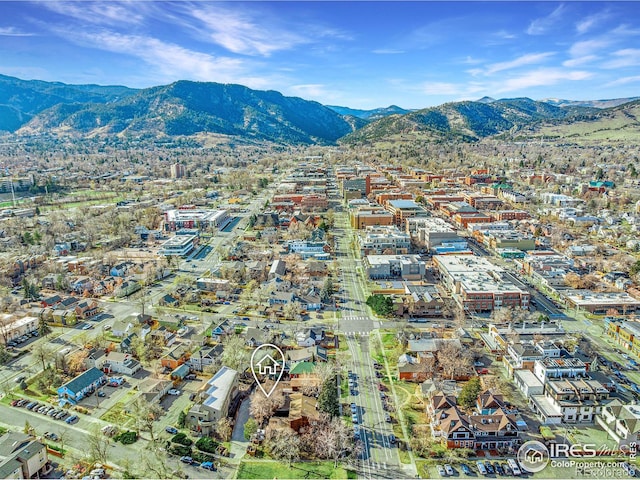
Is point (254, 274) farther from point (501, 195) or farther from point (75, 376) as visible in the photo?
point (501, 195)

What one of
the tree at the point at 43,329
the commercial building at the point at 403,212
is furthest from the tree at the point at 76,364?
the commercial building at the point at 403,212

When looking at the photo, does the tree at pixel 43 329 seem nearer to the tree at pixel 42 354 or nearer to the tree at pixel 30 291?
the tree at pixel 42 354

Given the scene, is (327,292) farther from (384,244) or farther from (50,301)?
(50,301)

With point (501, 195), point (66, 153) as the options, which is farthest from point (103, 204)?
point (66, 153)

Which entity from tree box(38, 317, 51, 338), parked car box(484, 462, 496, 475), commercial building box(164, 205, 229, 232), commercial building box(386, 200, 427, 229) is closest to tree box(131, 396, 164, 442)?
tree box(38, 317, 51, 338)

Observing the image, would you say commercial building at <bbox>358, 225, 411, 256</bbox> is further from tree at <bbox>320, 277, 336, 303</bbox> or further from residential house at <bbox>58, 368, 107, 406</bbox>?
residential house at <bbox>58, 368, 107, 406</bbox>

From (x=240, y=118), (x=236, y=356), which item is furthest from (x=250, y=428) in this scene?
(x=240, y=118)
